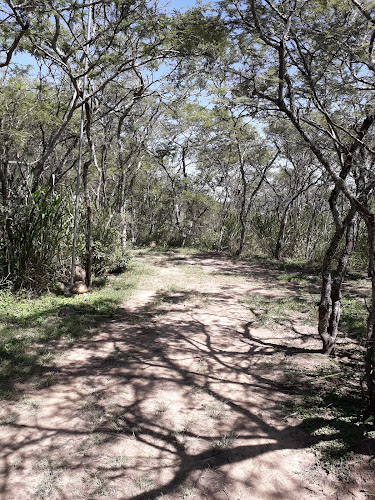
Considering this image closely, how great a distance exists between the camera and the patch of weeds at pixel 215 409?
7.52ft

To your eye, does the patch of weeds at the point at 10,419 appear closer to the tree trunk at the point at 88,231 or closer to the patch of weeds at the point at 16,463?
the patch of weeds at the point at 16,463

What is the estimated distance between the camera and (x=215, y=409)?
2.37 m

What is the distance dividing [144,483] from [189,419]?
1.91 ft

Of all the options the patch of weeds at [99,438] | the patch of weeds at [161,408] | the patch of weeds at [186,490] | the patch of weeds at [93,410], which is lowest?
the patch of weeds at [186,490]

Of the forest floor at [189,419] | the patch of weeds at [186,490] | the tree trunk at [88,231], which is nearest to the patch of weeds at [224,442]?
the forest floor at [189,419]

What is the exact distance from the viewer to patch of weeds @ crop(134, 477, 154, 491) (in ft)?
5.57

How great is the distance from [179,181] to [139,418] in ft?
33.8

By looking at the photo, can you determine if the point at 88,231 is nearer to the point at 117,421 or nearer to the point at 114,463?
the point at 117,421

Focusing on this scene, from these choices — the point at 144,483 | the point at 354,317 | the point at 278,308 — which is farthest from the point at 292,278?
the point at 144,483

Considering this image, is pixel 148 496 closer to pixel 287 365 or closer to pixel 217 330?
pixel 287 365

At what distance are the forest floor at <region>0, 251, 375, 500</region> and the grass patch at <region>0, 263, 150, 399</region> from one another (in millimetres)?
125

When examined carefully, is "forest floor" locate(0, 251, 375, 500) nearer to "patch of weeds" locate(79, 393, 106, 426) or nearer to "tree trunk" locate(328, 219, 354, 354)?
"patch of weeds" locate(79, 393, 106, 426)

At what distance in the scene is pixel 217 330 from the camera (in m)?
3.93

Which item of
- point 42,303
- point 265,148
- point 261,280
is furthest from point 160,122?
point 42,303
